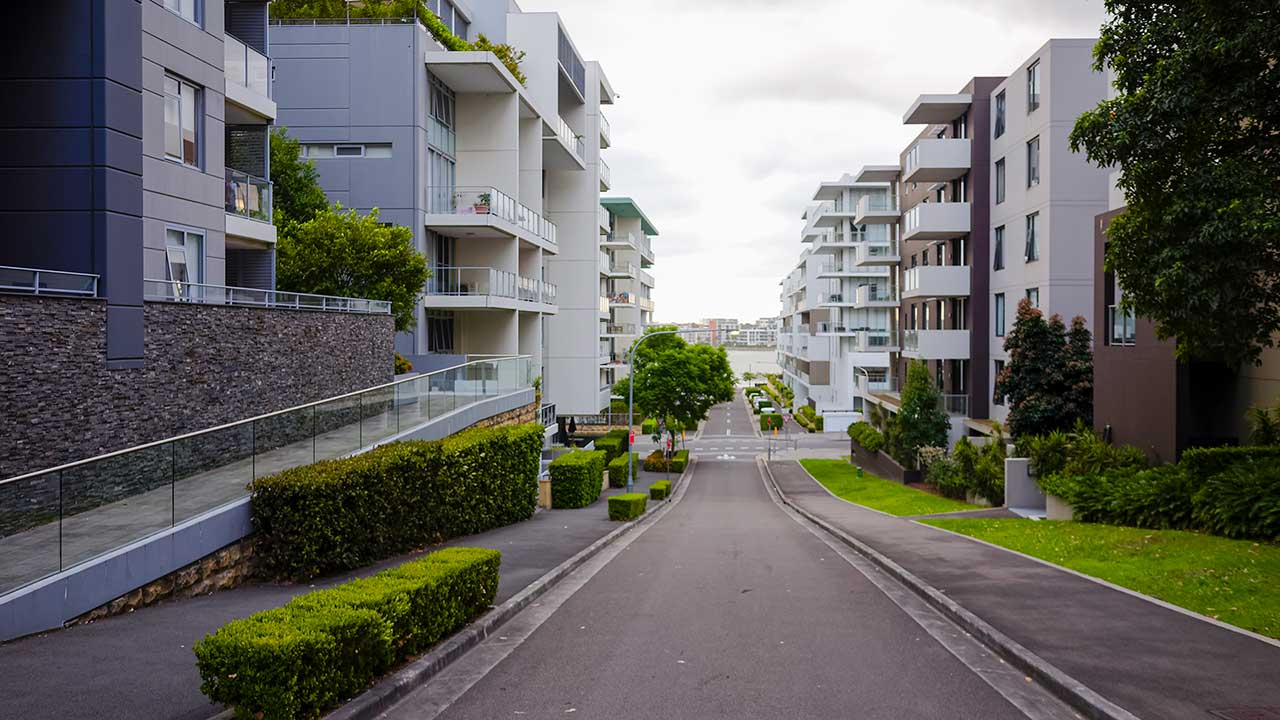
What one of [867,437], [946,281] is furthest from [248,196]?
[867,437]

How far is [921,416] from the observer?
40469 millimetres

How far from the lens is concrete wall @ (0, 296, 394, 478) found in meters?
11.7

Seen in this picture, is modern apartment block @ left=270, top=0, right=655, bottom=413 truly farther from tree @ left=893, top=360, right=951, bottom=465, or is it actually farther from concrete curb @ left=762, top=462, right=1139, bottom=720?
concrete curb @ left=762, top=462, right=1139, bottom=720

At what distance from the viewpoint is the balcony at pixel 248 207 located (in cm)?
2134

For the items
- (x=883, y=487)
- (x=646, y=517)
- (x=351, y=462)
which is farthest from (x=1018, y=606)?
(x=883, y=487)

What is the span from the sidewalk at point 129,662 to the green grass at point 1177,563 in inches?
329

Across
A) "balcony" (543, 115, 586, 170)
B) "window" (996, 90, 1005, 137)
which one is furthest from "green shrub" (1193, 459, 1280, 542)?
"balcony" (543, 115, 586, 170)

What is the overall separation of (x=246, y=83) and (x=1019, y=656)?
21.0 metres

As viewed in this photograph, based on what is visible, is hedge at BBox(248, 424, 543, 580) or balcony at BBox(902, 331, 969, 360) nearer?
hedge at BBox(248, 424, 543, 580)

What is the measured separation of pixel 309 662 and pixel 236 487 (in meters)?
6.33

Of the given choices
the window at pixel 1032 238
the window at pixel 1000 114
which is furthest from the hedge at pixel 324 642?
the window at pixel 1000 114

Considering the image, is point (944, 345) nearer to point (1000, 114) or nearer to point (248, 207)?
point (1000, 114)

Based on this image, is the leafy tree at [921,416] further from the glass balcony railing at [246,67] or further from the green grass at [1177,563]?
the glass balcony railing at [246,67]

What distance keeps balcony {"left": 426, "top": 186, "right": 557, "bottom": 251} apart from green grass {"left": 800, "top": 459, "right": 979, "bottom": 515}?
18091mm
